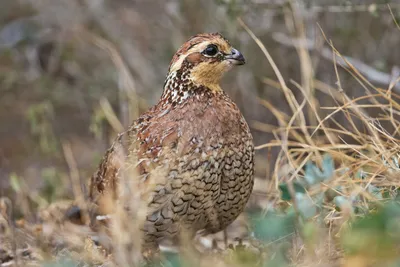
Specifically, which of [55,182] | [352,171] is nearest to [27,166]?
[55,182]

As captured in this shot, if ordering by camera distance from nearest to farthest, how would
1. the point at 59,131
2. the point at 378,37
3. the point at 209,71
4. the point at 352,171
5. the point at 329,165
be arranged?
the point at 329,165, the point at 352,171, the point at 209,71, the point at 378,37, the point at 59,131

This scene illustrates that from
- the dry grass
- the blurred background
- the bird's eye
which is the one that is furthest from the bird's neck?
the blurred background

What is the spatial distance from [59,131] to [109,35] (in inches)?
64.4

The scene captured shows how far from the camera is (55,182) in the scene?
5.55 metres

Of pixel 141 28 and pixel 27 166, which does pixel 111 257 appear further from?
pixel 141 28

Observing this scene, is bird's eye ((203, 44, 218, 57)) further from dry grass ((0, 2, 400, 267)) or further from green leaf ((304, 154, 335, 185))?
green leaf ((304, 154, 335, 185))

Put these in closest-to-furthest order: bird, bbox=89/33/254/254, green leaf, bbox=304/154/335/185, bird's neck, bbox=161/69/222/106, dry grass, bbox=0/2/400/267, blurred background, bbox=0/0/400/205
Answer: dry grass, bbox=0/2/400/267
green leaf, bbox=304/154/335/185
bird, bbox=89/33/254/254
bird's neck, bbox=161/69/222/106
blurred background, bbox=0/0/400/205

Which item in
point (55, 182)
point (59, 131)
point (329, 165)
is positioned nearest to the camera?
point (329, 165)

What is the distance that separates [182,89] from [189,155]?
46 centimetres

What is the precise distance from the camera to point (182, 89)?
3.95 metres

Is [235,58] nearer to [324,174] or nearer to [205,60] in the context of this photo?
[205,60]

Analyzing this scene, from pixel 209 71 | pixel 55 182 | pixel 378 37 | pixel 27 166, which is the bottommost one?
pixel 27 166

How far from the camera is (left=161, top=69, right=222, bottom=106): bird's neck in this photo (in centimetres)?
392

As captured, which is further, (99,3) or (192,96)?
(99,3)
